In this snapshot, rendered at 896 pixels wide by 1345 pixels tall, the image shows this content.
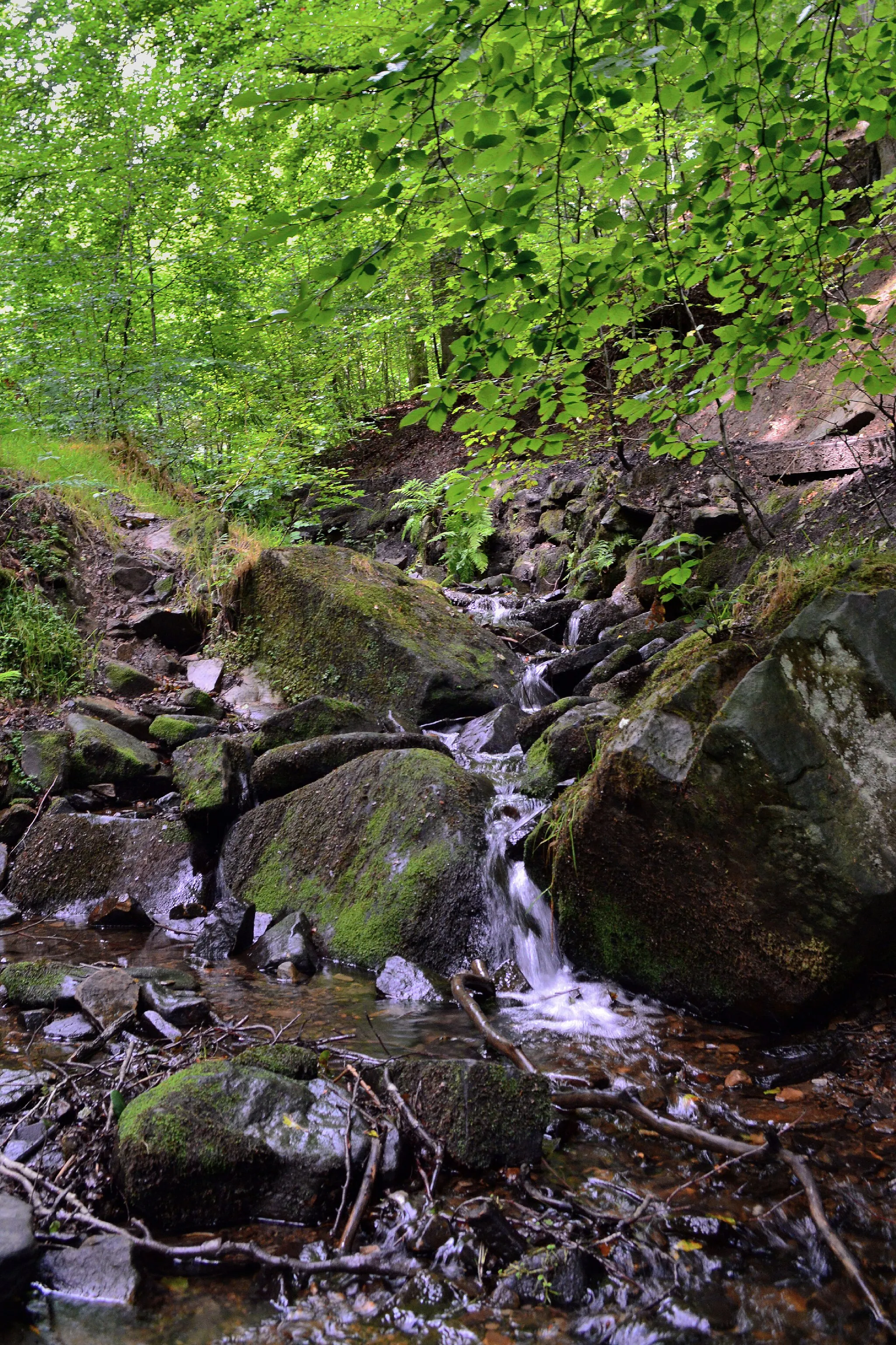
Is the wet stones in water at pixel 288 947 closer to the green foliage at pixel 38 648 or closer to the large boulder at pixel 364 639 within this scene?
the large boulder at pixel 364 639

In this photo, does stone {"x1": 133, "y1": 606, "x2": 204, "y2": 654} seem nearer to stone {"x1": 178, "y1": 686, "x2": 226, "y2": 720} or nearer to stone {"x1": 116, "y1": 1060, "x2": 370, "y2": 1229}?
stone {"x1": 178, "y1": 686, "x2": 226, "y2": 720}

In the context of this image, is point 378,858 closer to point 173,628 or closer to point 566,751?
point 566,751

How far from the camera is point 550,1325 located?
211 cm

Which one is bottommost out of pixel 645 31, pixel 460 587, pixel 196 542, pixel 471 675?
pixel 471 675

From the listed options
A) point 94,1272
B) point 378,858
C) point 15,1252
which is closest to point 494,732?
point 378,858

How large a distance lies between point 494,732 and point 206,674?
343 cm

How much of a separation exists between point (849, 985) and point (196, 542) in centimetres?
861

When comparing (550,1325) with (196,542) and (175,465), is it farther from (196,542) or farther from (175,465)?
(175,465)

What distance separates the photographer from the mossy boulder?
4.74 m

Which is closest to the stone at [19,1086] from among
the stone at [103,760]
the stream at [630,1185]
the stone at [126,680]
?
the stream at [630,1185]

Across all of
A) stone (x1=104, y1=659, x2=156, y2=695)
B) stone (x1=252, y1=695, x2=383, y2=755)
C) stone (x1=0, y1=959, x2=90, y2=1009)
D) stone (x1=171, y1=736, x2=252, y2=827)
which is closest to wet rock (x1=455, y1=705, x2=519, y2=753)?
stone (x1=252, y1=695, x2=383, y2=755)

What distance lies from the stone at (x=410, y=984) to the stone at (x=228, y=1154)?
146 centimetres

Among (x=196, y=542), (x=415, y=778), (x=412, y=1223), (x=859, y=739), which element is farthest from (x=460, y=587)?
(x=412, y=1223)

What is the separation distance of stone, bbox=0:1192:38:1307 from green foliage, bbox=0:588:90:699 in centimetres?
596
